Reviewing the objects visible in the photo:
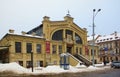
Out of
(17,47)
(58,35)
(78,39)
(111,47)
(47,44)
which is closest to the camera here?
(17,47)

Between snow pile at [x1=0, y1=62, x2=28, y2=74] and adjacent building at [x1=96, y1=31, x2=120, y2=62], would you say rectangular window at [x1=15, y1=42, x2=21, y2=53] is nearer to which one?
snow pile at [x1=0, y1=62, x2=28, y2=74]

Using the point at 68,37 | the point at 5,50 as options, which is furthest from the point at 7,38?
the point at 68,37

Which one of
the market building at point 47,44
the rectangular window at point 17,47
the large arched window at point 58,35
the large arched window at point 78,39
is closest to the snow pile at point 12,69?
the market building at point 47,44

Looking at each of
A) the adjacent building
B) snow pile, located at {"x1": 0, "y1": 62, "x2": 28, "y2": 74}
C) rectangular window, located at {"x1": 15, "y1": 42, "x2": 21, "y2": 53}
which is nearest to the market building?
rectangular window, located at {"x1": 15, "y1": 42, "x2": 21, "y2": 53}

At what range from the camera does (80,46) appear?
5572cm

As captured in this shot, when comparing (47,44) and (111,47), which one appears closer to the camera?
(47,44)

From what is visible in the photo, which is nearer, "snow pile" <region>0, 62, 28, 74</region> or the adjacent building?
"snow pile" <region>0, 62, 28, 74</region>

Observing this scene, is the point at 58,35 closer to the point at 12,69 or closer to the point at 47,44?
the point at 47,44

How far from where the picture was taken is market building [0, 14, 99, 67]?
4109 centimetres

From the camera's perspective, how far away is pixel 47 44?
154 feet

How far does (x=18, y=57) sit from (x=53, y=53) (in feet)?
31.4

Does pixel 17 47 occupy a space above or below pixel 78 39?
below

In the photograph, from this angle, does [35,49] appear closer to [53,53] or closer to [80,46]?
[53,53]

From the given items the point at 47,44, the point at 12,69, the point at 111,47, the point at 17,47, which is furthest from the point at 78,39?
the point at 111,47
